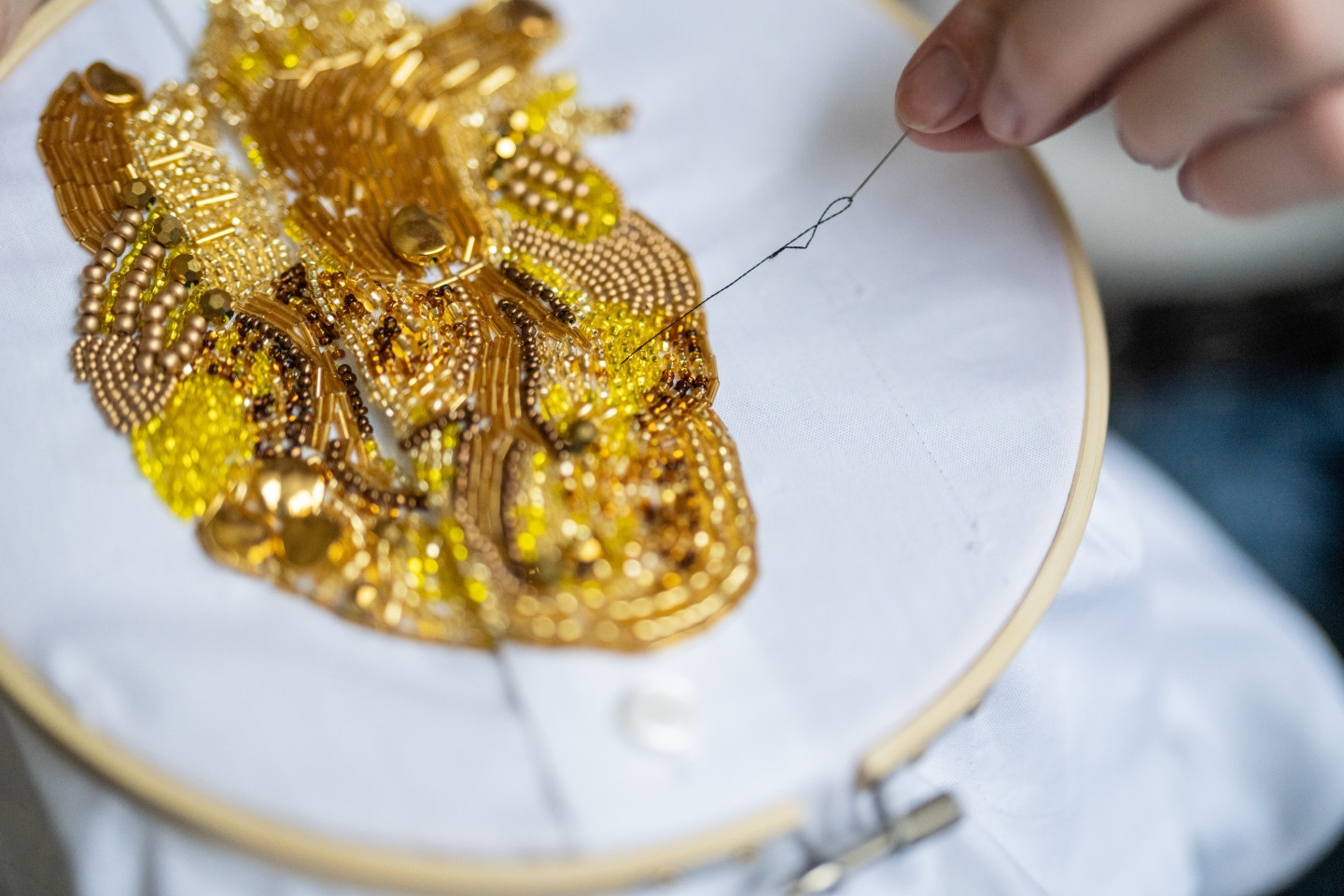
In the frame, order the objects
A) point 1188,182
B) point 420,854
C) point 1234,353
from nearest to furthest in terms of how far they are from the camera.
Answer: point 420,854, point 1188,182, point 1234,353

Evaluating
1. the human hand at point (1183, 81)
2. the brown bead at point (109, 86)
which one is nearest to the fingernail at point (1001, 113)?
the human hand at point (1183, 81)

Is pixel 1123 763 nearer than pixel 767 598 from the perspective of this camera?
No

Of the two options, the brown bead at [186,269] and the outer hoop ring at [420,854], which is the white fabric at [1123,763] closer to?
the outer hoop ring at [420,854]

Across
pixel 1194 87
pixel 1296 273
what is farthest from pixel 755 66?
pixel 1296 273

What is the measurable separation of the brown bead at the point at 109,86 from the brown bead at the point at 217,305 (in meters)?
0.18

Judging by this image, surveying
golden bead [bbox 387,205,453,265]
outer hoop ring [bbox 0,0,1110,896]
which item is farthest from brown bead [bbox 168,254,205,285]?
outer hoop ring [bbox 0,0,1110,896]

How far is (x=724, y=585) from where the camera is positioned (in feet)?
1.68

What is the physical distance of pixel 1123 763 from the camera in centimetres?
71

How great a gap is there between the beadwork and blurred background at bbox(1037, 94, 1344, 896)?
685 millimetres

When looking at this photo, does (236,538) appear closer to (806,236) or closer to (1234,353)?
(806,236)

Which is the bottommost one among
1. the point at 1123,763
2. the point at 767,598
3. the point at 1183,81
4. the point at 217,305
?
the point at 1123,763

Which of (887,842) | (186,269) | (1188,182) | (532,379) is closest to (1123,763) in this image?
(887,842)

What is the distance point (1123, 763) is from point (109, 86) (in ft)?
2.92

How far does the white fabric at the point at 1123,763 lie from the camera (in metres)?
0.52
